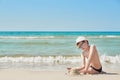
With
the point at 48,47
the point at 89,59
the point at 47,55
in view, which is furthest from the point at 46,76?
the point at 48,47

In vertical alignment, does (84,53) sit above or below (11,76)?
above

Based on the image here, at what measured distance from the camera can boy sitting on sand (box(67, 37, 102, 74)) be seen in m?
5.86

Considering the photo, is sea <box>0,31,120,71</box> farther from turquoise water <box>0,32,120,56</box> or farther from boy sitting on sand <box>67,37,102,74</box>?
boy sitting on sand <box>67,37,102,74</box>

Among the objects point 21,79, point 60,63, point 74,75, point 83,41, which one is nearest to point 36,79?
point 21,79

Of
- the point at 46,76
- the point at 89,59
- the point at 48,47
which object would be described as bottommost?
the point at 48,47

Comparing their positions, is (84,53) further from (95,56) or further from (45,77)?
(45,77)

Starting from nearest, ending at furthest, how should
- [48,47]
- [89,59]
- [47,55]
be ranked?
[89,59] → [47,55] → [48,47]

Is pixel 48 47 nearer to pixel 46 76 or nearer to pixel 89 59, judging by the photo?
pixel 46 76

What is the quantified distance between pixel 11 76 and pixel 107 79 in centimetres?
172

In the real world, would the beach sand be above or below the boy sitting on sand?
below

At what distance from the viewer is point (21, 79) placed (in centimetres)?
561

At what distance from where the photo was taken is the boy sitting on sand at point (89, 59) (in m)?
5.86

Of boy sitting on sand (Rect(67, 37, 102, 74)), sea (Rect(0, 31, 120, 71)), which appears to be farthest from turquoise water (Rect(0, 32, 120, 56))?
boy sitting on sand (Rect(67, 37, 102, 74))

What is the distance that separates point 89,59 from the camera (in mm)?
5859
